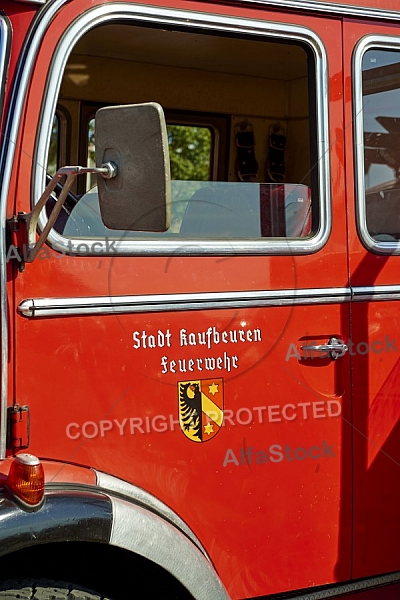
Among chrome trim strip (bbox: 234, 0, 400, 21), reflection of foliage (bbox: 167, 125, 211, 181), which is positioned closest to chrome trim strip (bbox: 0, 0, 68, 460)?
chrome trim strip (bbox: 234, 0, 400, 21)

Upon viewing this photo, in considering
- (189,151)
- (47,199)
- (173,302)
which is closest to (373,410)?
(173,302)

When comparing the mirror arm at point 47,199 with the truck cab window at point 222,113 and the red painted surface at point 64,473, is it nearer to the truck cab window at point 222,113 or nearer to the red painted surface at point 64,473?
the truck cab window at point 222,113

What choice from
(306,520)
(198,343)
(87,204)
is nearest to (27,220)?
(87,204)

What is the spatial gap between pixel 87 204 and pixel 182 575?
45.0 inches

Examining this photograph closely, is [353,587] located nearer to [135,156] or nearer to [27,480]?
[27,480]

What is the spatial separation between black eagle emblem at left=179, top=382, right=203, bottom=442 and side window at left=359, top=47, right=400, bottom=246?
32.8 inches

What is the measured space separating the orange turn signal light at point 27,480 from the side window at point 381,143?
4.51 ft

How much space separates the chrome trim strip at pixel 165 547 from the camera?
7.15 ft

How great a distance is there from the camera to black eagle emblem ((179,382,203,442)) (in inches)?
94.7

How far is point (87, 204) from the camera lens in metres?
2.39

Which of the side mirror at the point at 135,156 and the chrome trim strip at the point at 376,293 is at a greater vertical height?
the side mirror at the point at 135,156

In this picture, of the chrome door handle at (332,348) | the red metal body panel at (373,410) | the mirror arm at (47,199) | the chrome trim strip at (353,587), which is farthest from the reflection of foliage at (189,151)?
the chrome trim strip at (353,587)

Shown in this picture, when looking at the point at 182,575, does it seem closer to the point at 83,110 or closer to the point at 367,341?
the point at 367,341

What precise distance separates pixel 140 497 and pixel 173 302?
0.59m
